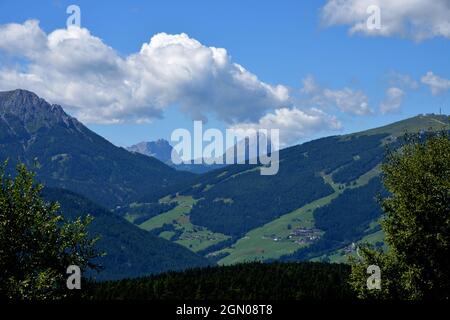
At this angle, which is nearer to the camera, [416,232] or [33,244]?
[33,244]

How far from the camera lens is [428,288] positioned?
51.7 meters

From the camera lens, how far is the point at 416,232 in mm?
53156

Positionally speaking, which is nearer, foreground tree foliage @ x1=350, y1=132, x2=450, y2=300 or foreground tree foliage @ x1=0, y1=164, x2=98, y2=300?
foreground tree foliage @ x1=0, y1=164, x2=98, y2=300

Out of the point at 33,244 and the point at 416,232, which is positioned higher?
the point at 416,232

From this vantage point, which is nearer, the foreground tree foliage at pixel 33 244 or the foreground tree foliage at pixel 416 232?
the foreground tree foliage at pixel 33 244

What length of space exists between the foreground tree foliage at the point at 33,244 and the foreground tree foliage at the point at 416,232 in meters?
27.4

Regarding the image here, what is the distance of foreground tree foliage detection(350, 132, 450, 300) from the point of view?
51812 mm

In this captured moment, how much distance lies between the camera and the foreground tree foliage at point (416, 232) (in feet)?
170

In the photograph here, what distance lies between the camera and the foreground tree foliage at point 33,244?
41.6 metres

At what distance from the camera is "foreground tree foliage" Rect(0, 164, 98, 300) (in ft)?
136

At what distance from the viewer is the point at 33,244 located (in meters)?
44.6

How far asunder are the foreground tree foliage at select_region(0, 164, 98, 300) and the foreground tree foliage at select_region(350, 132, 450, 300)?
27429 mm

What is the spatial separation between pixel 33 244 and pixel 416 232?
113ft
